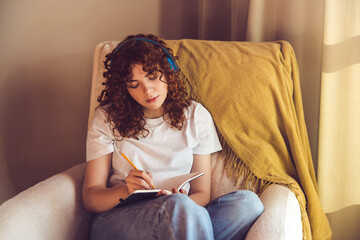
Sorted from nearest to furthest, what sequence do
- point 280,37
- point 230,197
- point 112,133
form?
point 230,197, point 112,133, point 280,37

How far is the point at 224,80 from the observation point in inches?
44.9

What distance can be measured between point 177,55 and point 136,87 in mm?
286

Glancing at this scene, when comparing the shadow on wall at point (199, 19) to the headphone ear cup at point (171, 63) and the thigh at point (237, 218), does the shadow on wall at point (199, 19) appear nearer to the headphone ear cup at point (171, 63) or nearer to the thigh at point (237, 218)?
the headphone ear cup at point (171, 63)

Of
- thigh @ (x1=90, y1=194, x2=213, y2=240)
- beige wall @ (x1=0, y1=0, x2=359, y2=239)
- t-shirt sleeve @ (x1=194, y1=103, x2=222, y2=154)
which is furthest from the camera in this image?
beige wall @ (x1=0, y1=0, x2=359, y2=239)

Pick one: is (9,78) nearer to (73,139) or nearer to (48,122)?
(48,122)

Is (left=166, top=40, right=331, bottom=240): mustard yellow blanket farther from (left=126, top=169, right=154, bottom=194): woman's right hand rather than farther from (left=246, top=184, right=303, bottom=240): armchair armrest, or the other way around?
(left=126, top=169, right=154, bottom=194): woman's right hand

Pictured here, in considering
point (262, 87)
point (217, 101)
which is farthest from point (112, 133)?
point (262, 87)

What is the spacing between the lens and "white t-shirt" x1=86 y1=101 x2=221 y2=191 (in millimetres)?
1034

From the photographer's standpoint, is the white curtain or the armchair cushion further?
the white curtain

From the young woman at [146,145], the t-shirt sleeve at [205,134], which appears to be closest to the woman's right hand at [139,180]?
the young woman at [146,145]

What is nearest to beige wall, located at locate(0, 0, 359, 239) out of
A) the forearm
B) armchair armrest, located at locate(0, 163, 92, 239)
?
armchair armrest, located at locate(0, 163, 92, 239)

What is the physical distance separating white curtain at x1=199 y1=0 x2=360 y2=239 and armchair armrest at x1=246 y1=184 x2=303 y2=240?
0.32 metres

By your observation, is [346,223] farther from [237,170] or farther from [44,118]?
[44,118]

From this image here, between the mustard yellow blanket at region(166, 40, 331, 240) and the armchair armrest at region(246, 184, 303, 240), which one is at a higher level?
the mustard yellow blanket at region(166, 40, 331, 240)
